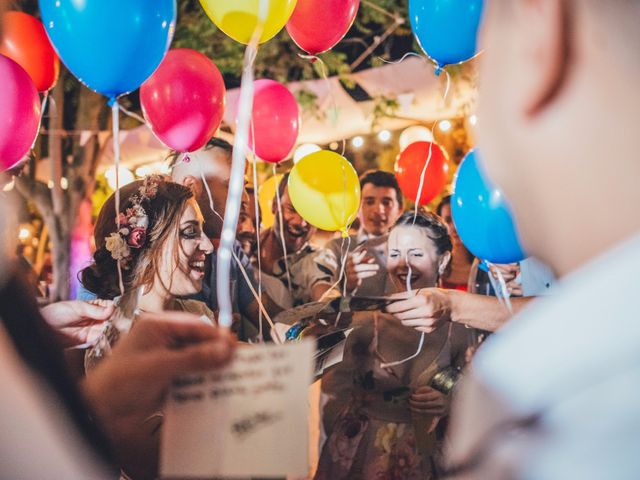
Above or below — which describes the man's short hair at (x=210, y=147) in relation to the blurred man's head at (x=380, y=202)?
above

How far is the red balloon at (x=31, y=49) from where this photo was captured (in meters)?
2.51

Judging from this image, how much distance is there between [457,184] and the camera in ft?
6.59

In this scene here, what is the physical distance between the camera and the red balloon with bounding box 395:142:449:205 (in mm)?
3066

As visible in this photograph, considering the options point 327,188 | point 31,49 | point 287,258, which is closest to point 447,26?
point 327,188

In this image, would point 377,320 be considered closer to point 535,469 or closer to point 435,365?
point 435,365

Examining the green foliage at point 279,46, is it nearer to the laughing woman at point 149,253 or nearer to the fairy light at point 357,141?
the fairy light at point 357,141

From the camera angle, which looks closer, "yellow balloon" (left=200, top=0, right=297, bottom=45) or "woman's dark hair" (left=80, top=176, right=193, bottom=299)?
"yellow balloon" (left=200, top=0, right=297, bottom=45)

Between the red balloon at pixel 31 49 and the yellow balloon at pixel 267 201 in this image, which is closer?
the red balloon at pixel 31 49

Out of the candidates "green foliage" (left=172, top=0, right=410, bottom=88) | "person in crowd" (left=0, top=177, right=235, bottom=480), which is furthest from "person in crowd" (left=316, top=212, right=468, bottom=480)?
"green foliage" (left=172, top=0, right=410, bottom=88)

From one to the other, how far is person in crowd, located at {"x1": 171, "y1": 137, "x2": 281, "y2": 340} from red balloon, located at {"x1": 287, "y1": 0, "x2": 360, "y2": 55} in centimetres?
67

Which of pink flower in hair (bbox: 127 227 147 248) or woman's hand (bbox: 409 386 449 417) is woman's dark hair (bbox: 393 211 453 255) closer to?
woman's hand (bbox: 409 386 449 417)

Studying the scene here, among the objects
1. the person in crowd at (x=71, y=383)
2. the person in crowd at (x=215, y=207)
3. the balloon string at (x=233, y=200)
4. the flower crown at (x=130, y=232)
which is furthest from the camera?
the person in crowd at (x=215, y=207)

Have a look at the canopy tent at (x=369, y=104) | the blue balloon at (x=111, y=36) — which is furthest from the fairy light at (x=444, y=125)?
the blue balloon at (x=111, y=36)

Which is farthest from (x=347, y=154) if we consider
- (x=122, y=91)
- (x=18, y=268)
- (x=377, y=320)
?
(x=18, y=268)
